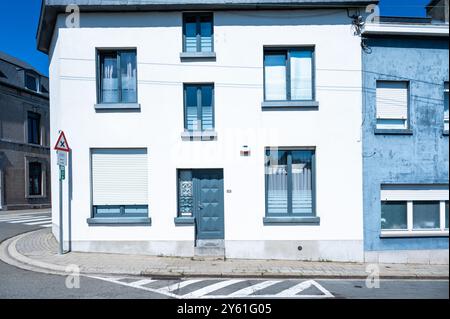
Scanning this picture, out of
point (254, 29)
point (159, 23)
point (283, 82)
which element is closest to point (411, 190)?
point (283, 82)

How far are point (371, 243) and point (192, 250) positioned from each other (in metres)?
4.90

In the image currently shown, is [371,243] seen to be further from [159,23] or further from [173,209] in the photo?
[159,23]

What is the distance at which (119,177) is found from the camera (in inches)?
351

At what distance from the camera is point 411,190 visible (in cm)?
863

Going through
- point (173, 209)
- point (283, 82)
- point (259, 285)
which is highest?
point (283, 82)

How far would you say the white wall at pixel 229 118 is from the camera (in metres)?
8.66

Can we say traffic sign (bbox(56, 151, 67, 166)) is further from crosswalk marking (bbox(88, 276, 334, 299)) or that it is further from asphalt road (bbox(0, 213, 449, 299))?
crosswalk marking (bbox(88, 276, 334, 299))

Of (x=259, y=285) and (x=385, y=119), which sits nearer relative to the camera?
(x=259, y=285)

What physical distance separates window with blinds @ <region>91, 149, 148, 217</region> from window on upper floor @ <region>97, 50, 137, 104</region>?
155cm

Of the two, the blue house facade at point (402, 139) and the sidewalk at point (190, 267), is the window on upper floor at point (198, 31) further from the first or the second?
the sidewalk at point (190, 267)

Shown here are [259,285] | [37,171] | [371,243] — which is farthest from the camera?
[37,171]

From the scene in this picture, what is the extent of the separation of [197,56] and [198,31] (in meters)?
0.84

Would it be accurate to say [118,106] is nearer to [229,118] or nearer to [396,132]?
[229,118]

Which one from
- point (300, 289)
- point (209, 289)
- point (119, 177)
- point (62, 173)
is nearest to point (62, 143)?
point (62, 173)
